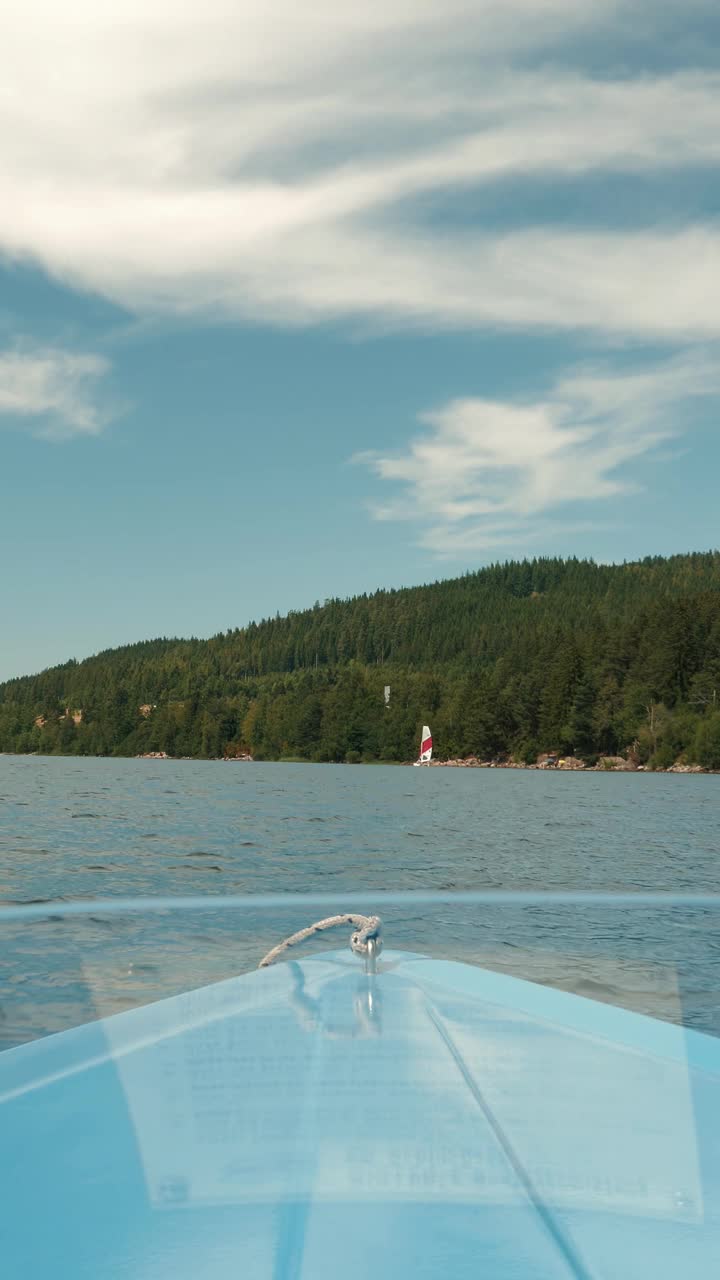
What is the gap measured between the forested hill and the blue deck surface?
78.9 metres

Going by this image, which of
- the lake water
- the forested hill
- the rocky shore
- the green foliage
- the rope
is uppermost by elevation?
the forested hill

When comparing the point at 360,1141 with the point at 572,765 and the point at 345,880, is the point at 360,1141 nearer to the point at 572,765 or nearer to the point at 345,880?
the point at 345,880

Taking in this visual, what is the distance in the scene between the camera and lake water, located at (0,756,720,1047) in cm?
730

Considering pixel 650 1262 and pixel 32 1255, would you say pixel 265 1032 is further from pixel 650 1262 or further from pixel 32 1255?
pixel 650 1262

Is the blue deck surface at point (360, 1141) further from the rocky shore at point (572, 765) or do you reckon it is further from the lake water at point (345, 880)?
the rocky shore at point (572, 765)

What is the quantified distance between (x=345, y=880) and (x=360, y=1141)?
1490cm

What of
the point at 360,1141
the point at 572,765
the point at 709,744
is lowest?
the point at 572,765

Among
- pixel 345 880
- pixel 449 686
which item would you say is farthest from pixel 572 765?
pixel 345 880

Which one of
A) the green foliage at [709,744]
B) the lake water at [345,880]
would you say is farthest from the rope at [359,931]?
the green foliage at [709,744]

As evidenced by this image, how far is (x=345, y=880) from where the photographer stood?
1670 centimetres

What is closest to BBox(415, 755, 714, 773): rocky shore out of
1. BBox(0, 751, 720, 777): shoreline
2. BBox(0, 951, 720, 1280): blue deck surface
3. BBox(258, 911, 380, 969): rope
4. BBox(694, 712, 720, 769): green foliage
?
BBox(0, 751, 720, 777): shoreline

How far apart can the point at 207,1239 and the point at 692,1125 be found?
1126mm

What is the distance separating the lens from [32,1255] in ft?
5.39

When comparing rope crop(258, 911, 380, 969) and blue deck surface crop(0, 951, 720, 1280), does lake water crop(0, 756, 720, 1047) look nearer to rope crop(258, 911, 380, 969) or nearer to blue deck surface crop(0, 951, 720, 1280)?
rope crop(258, 911, 380, 969)
